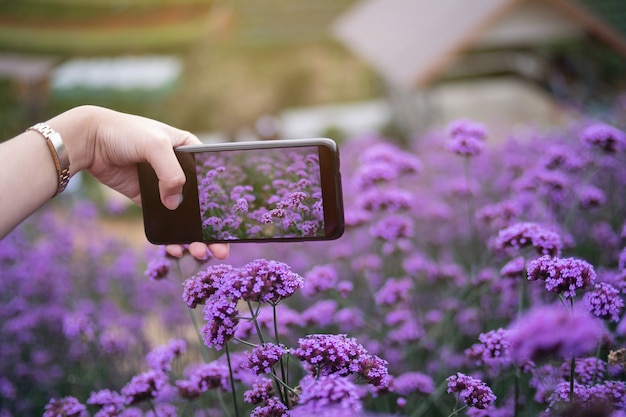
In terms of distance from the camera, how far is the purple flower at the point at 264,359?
131 centimetres

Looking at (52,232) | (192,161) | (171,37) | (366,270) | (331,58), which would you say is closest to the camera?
(192,161)

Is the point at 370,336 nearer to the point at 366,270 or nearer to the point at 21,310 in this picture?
the point at 366,270

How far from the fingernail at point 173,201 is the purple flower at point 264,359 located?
1.60 feet

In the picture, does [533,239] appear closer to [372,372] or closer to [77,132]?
[372,372]

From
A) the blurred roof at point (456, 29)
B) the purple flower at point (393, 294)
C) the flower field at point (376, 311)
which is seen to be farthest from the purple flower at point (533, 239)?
the blurred roof at point (456, 29)

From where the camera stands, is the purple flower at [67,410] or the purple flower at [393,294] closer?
the purple flower at [67,410]

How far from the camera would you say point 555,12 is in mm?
7379

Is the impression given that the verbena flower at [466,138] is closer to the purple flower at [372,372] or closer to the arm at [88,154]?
the arm at [88,154]

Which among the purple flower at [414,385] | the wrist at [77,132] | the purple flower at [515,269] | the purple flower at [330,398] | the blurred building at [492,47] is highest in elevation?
the blurred building at [492,47]

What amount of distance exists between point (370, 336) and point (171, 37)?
1445cm

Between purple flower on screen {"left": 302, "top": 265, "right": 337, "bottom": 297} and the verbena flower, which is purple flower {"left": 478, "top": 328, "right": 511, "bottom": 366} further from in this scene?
the verbena flower

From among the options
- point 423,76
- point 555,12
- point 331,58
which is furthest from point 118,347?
point 331,58

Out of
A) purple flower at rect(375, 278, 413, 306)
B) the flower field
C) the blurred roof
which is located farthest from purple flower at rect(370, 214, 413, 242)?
the blurred roof

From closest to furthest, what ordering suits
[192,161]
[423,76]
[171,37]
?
[192,161] → [423,76] → [171,37]
